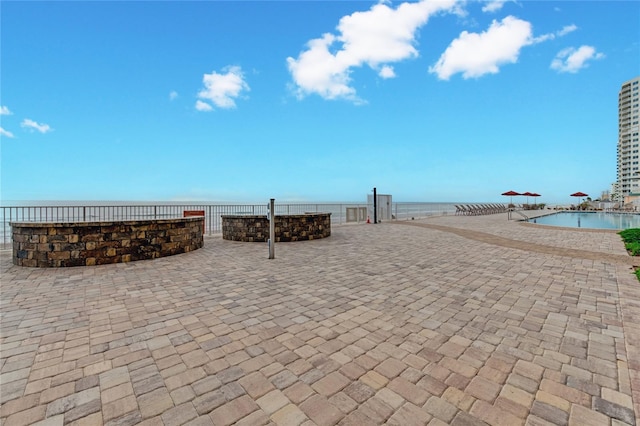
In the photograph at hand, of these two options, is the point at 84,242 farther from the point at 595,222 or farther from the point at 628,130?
the point at 628,130

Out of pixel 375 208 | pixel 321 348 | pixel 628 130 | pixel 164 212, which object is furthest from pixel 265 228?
pixel 628 130

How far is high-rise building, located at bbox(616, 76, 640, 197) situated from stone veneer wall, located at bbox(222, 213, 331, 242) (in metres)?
92.6

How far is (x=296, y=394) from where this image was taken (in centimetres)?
182

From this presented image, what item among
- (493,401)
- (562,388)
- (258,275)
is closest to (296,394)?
Answer: (493,401)

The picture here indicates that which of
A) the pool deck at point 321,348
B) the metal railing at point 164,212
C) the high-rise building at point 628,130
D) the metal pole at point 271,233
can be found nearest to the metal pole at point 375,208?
the metal railing at point 164,212

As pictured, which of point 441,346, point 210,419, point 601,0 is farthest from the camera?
point 601,0

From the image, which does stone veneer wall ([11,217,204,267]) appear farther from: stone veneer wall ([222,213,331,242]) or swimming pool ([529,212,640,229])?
swimming pool ([529,212,640,229])

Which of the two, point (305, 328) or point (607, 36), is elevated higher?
point (607, 36)

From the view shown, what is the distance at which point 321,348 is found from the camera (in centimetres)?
239

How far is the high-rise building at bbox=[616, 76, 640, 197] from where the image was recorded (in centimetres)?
7188

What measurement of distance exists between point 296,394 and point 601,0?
39.9ft

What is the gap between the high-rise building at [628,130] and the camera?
7188 centimetres

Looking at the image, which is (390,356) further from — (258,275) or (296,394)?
(258,275)

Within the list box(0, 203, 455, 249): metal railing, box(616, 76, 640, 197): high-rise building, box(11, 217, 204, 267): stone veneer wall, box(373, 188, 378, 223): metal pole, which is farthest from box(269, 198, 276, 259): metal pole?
box(616, 76, 640, 197): high-rise building
